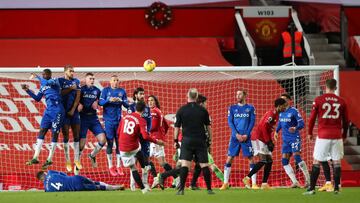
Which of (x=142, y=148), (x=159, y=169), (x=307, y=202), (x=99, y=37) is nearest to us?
(x=307, y=202)

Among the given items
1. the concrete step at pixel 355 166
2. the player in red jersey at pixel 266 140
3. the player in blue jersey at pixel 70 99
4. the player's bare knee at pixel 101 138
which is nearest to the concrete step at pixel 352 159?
the concrete step at pixel 355 166

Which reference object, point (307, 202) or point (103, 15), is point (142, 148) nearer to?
point (307, 202)

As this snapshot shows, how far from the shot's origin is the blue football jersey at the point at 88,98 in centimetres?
2091

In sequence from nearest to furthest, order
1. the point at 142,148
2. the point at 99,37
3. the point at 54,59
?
the point at 142,148 < the point at 54,59 < the point at 99,37

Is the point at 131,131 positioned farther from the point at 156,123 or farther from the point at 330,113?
Answer: the point at 330,113

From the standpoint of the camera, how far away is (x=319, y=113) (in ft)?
58.1

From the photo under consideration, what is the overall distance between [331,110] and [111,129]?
5352 mm

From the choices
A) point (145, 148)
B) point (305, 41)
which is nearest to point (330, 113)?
point (145, 148)

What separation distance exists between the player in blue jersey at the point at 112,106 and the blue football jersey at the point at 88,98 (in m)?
0.15

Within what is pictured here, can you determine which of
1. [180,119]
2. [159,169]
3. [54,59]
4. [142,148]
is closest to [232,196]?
[180,119]

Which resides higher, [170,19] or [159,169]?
[170,19]

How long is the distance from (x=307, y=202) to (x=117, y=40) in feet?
38.6

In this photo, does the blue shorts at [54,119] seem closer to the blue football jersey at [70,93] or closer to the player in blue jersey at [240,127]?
the blue football jersey at [70,93]

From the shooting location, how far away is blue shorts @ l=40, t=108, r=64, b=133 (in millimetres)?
20219
